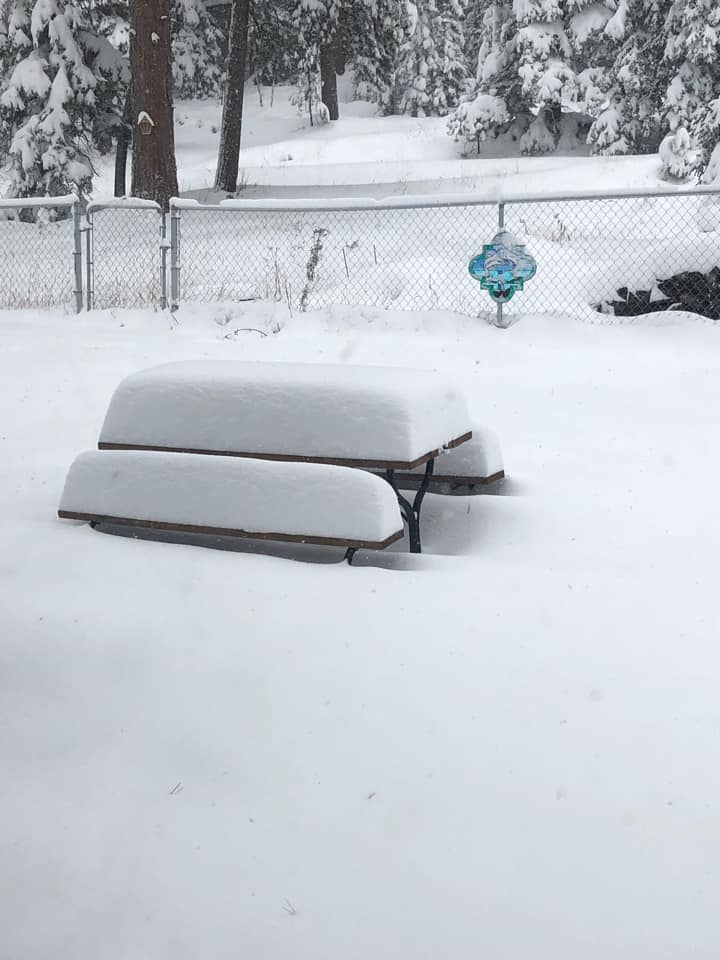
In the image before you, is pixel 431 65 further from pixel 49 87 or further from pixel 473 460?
pixel 473 460

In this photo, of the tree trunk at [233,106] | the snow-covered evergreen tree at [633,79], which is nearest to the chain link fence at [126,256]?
the tree trunk at [233,106]

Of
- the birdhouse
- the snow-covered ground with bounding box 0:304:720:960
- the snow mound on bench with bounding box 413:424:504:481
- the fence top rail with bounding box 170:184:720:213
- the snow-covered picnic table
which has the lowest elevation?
the snow-covered ground with bounding box 0:304:720:960

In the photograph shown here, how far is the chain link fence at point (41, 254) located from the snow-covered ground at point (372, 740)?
22.8 feet

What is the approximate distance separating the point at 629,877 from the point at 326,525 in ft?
5.82

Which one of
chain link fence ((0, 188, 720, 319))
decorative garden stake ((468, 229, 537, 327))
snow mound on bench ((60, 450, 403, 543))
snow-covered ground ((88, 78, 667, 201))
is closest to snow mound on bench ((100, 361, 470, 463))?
snow mound on bench ((60, 450, 403, 543))

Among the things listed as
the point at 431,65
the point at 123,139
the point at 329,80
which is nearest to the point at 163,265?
the point at 123,139

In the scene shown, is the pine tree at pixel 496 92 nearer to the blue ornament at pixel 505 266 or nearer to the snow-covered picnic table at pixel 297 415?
the blue ornament at pixel 505 266

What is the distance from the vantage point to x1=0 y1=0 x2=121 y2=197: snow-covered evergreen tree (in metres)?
18.1

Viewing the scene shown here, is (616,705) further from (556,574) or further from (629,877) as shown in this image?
(556,574)

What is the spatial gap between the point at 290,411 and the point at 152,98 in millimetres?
11460

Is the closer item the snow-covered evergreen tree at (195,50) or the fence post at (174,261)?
the fence post at (174,261)

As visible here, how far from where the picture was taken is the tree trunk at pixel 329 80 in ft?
112

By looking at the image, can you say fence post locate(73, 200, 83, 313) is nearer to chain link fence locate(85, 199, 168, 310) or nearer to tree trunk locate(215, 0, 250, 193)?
chain link fence locate(85, 199, 168, 310)

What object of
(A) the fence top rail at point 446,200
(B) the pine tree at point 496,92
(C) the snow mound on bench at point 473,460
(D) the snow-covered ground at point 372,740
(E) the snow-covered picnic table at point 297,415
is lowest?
(D) the snow-covered ground at point 372,740
